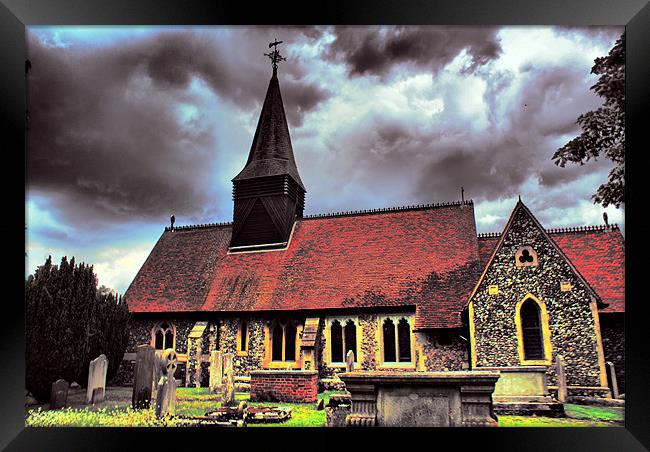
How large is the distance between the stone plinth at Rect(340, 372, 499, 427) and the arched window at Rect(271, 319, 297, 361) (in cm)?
671

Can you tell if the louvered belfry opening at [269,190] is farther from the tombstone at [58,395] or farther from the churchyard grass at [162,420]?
the tombstone at [58,395]

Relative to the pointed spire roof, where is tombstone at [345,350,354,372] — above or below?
below

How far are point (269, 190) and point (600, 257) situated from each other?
31.4 feet

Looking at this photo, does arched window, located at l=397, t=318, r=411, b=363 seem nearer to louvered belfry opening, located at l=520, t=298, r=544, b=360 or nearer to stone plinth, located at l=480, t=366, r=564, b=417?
louvered belfry opening, located at l=520, t=298, r=544, b=360

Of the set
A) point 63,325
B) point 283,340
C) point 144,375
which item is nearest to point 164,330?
point 283,340

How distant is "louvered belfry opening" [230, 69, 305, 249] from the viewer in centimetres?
1571

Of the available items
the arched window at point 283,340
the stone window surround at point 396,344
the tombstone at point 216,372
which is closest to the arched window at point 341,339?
the stone window surround at point 396,344

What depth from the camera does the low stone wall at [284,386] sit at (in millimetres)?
9844

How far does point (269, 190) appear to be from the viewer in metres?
16.1

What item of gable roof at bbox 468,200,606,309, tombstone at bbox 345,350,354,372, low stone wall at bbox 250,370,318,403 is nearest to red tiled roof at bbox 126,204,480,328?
tombstone at bbox 345,350,354,372

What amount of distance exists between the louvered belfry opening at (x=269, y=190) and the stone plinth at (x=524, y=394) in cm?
820

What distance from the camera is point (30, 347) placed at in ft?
31.3

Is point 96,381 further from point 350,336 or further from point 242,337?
point 350,336
